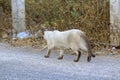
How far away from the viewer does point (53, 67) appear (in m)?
9.08

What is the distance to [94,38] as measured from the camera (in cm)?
1217

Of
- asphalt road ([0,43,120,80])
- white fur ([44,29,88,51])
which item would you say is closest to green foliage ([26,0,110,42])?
asphalt road ([0,43,120,80])

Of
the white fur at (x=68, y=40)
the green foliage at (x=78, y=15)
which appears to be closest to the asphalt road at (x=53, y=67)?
the white fur at (x=68, y=40)

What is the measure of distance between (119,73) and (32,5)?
21.9 ft

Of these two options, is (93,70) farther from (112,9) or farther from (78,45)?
(112,9)

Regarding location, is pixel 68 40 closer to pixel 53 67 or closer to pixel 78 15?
pixel 53 67

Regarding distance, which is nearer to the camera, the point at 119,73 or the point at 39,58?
the point at 119,73

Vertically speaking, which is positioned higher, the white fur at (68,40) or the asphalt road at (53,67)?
the white fur at (68,40)

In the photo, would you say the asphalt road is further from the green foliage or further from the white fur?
the green foliage

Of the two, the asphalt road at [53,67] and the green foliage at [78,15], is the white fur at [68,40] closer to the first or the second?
the asphalt road at [53,67]

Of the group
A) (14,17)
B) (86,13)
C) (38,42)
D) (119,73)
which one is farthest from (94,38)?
(119,73)

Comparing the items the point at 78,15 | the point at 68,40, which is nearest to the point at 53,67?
the point at 68,40

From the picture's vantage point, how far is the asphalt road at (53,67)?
8086mm

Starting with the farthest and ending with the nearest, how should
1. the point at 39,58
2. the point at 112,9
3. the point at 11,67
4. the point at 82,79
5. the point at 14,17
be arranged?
the point at 14,17, the point at 112,9, the point at 39,58, the point at 11,67, the point at 82,79
